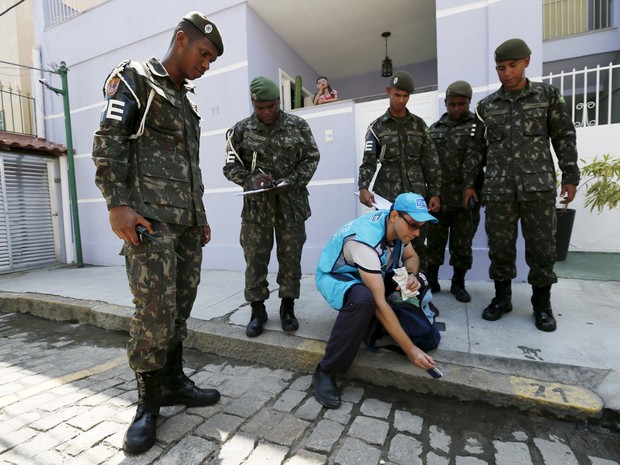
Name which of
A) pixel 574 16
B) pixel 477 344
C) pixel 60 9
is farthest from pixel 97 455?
pixel 574 16

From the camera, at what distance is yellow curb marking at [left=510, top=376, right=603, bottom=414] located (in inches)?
68.2

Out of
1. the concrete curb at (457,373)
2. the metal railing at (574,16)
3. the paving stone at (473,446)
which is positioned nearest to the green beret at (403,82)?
the concrete curb at (457,373)

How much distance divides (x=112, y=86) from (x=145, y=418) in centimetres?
155

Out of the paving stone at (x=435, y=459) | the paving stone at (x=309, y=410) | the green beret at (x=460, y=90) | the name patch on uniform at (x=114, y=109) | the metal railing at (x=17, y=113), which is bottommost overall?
the paving stone at (x=435, y=459)

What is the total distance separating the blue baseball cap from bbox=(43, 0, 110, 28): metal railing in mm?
7279

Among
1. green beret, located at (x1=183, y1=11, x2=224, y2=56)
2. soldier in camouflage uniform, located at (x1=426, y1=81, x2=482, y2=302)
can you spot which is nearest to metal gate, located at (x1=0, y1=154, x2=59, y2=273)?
green beret, located at (x1=183, y1=11, x2=224, y2=56)

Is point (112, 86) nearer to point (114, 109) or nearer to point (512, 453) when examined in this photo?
point (114, 109)

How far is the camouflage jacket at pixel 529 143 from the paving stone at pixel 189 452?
2393 mm

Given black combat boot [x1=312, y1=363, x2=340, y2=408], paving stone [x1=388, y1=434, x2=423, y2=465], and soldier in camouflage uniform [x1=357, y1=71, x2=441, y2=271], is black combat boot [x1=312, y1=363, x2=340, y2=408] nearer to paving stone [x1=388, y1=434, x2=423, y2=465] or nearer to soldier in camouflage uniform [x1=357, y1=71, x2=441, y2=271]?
paving stone [x1=388, y1=434, x2=423, y2=465]

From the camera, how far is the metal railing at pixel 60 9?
21.2 ft

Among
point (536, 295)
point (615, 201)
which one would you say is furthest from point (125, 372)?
point (615, 201)

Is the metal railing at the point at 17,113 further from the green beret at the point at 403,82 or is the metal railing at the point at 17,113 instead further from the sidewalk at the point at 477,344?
the green beret at the point at 403,82

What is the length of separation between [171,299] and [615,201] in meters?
4.81

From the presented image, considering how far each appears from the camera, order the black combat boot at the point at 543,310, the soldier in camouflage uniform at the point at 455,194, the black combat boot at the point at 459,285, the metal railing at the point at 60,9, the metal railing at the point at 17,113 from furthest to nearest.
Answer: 1. the metal railing at the point at 17,113
2. the metal railing at the point at 60,9
3. the black combat boot at the point at 459,285
4. the soldier in camouflage uniform at the point at 455,194
5. the black combat boot at the point at 543,310
